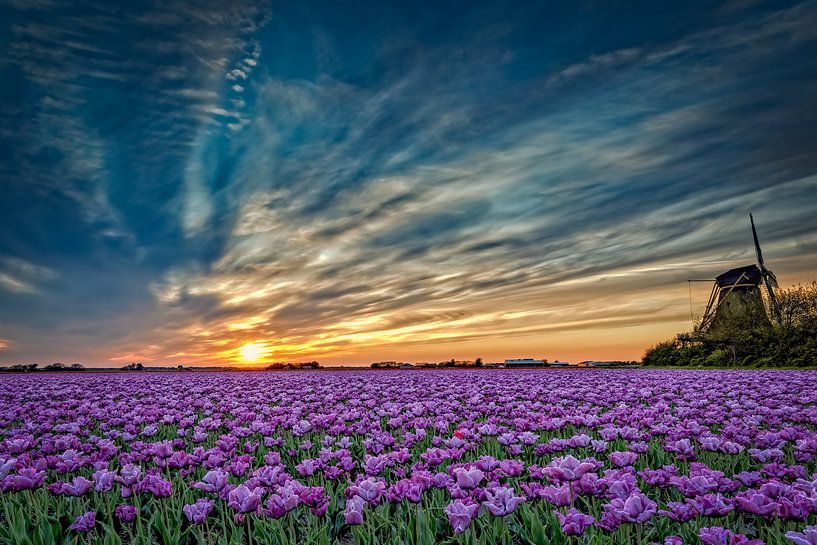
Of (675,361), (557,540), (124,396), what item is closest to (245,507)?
(557,540)

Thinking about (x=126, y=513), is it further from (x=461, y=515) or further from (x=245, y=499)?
(x=461, y=515)

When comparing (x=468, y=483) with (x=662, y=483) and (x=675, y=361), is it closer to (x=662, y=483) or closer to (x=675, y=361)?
(x=662, y=483)

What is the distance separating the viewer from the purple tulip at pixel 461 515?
396cm

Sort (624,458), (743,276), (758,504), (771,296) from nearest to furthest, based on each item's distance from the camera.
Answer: (758,504) < (624,458) < (771,296) < (743,276)

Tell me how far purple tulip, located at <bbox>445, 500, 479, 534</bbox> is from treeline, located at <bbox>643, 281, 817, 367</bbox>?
42.4m

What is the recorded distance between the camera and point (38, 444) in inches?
388

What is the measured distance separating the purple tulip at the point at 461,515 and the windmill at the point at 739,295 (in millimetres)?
55801

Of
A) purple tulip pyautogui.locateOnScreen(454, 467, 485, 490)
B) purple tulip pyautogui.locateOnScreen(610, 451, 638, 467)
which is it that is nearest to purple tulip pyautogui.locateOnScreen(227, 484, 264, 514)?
purple tulip pyautogui.locateOnScreen(454, 467, 485, 490)

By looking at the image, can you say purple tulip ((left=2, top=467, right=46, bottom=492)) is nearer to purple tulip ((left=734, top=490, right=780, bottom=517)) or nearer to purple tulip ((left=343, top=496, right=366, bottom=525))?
purple tulip ((left=343, top=496, right=366, bottom=525))

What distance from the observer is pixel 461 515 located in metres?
3.98

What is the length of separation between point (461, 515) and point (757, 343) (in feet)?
156

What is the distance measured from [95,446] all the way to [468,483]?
7.57 metres

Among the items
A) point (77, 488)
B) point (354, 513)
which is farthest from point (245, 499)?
point (77, 488)

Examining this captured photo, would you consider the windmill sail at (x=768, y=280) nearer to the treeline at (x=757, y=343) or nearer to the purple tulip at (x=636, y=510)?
the treeline at (x=757, y=343)
